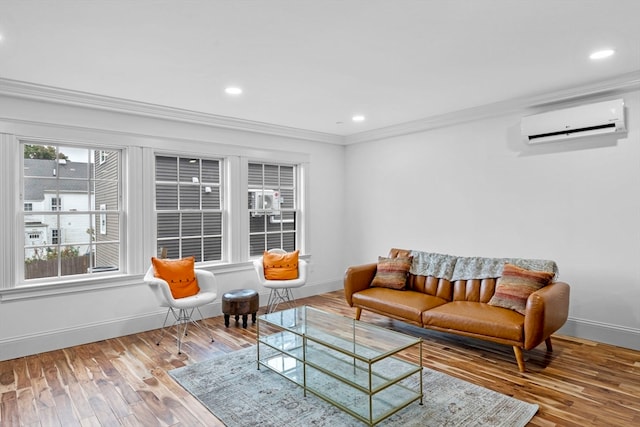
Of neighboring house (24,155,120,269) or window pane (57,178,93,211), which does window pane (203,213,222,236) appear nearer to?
neighboring house (24,155,120,269)

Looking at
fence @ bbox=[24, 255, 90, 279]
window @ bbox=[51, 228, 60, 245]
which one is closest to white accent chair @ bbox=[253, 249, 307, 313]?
fence @ bbox=[24, 255, 90, 279]

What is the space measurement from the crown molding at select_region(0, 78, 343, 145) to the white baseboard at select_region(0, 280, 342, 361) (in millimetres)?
2363

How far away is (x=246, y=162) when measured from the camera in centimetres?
541

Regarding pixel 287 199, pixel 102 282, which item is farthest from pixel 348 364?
pixel 287 199

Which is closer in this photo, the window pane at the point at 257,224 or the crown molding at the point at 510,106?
the crown molding at the point at 510,106

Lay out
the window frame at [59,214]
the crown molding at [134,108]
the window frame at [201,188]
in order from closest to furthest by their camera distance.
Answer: the crown molding at [134,108]
the window frame at [59,214]
the window frame at [201,188]

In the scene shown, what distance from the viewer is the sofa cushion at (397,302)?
384 centimetres

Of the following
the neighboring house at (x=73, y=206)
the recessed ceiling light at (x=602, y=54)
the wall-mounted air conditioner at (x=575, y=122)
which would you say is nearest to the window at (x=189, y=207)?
the neighboring house at (x=73, y=206)

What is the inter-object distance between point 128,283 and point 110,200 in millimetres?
994

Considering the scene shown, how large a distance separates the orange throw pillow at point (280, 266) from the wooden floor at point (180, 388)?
3.25 ft

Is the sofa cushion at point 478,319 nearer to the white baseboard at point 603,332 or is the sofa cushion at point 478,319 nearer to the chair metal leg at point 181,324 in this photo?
the white baseboard at point 603,332

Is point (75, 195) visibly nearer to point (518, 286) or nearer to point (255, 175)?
point (255, 175)

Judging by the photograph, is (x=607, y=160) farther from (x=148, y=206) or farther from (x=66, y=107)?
(x=66, y=107)

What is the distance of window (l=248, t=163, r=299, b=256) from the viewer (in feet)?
18.5
